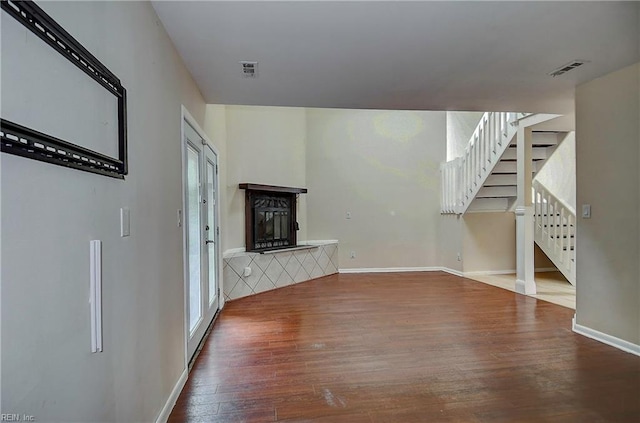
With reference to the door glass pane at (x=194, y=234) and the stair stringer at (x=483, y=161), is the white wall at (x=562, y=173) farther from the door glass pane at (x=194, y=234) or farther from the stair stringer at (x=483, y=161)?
the door glass pane at (x=194, y=234)

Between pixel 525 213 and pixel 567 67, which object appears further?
pixel 525 213

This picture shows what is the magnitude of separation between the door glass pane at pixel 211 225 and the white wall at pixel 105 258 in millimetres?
1434

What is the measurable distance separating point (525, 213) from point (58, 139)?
16.8ft

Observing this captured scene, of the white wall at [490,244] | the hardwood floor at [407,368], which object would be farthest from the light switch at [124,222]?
the white wall at [490,244]

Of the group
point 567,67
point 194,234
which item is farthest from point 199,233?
point 567,67

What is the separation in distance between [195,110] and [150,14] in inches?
46.8

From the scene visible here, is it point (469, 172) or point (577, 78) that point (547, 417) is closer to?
point (577, 78)

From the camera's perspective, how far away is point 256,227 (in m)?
5.41

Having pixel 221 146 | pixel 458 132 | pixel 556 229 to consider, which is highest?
pixel 458 132

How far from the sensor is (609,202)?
10.0 ft

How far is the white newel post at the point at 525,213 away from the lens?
15.3 ft

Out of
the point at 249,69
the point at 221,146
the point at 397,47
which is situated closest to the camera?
the point at 397,47

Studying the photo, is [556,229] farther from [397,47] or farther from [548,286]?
[397,47]

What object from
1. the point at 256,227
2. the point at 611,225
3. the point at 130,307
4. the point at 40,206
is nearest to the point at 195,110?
the point at 130,307
